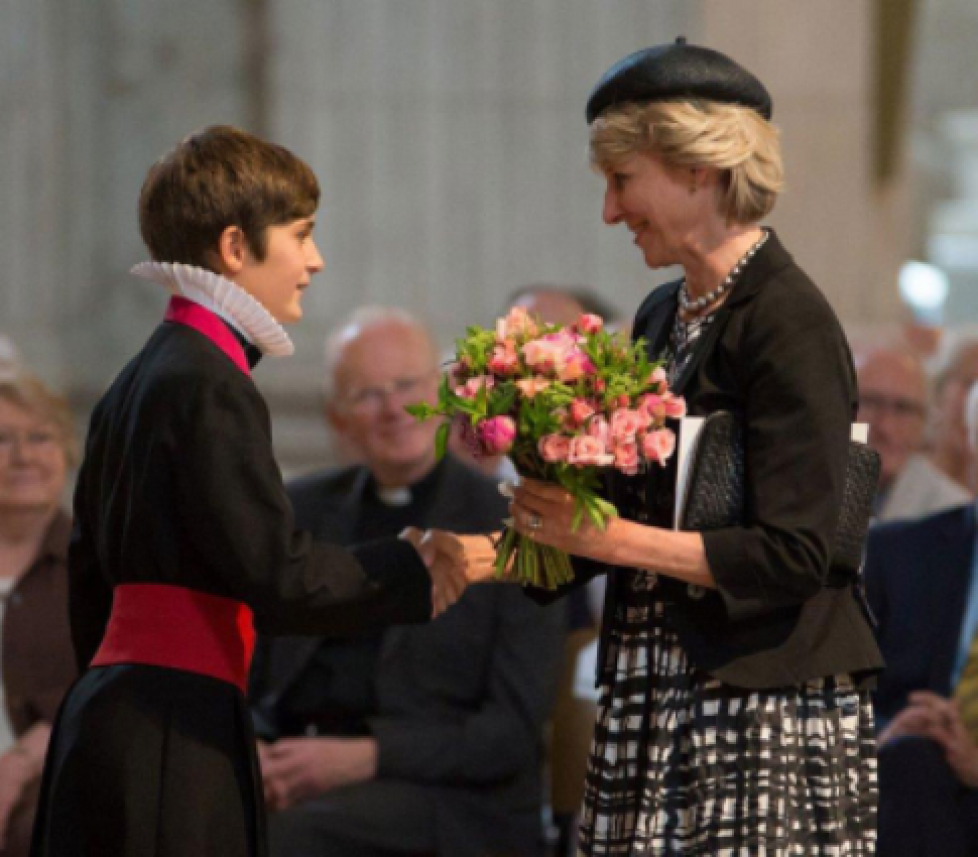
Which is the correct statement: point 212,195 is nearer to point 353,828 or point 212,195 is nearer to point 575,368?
point 575,368

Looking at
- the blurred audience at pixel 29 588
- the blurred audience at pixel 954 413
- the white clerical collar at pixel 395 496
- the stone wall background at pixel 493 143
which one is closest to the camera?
the blurred audience at pixel 29 588

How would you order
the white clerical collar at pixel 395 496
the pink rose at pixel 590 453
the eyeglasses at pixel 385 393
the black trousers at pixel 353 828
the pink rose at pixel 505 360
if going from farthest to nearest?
the eyeglasses at pixel 385 393, the white clerical collar at pixel 395 496, the black trousers at pixel 353 828, the pink rose at pixel 505 360, the pink rose at pixel 590 453

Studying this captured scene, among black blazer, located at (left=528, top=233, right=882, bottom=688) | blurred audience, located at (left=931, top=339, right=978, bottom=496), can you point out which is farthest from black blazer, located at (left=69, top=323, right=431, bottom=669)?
blurred audience, located at (left=931, top=339, right=978, bottom=496)

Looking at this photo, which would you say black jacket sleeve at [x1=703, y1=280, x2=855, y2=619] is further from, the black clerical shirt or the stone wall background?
the stone wall background

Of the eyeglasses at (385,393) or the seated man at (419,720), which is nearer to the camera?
the seated man at (419,720)

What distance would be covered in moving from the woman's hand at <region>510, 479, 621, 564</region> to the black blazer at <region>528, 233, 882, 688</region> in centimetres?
16

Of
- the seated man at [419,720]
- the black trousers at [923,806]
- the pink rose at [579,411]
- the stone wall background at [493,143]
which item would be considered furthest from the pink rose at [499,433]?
the stone wall background at [493,143]

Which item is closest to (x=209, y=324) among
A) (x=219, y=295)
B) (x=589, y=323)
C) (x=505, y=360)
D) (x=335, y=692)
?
(x=219, y=295)

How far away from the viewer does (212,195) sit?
3264 mm

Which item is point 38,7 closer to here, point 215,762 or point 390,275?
point 390,275

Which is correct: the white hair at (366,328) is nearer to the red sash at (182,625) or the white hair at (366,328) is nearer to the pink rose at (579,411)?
the red sash at (182,625)

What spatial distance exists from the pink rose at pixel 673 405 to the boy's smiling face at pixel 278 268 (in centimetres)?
78

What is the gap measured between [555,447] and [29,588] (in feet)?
8.01

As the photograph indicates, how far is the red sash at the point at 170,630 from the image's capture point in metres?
3.17
